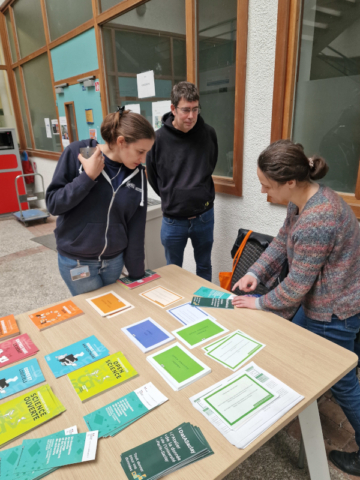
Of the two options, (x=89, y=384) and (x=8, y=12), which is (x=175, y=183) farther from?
(x=8, y=12)

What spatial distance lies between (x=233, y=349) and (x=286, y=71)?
60.5 inches

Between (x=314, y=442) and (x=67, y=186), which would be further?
(x=67, y=186)

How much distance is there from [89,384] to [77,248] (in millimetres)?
606

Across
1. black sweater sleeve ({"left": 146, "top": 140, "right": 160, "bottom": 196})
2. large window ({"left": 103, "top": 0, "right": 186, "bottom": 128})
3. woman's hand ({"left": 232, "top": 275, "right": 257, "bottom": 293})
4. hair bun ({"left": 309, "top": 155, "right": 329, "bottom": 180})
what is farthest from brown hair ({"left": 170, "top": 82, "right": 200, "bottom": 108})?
woman's hand ({"left": 232, "top": 275, "right": 257, "bottom": 293})

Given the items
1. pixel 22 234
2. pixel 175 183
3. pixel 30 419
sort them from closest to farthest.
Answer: pixel 30 419 → pixel 175 183 → pixel 22 234

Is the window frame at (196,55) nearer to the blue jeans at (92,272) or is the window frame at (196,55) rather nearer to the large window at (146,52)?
the large window at (146,52)

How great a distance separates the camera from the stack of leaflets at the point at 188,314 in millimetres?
1207

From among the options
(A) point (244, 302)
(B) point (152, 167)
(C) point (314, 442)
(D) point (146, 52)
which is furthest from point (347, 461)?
(D) point (146, 52)

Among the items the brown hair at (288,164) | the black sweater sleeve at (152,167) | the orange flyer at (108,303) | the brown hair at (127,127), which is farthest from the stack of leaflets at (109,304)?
the black sweater sleeve at (152,167)

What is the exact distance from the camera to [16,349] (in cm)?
107

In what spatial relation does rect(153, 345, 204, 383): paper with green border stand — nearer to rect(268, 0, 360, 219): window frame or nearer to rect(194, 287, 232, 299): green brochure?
rect(194, 287, 232, 299): green brochure

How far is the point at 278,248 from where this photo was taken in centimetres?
140

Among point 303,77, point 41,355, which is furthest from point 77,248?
point 303,77

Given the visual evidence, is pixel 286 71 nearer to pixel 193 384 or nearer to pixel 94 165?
pixel 94 165
